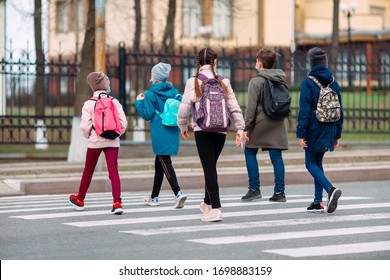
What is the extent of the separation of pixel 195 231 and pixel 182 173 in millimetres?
7628

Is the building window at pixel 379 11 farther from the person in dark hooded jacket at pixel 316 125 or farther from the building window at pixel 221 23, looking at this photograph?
the person in dark hooded jacket at pixel 316 125

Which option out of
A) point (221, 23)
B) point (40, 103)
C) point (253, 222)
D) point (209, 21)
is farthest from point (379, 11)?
point (253, 222)

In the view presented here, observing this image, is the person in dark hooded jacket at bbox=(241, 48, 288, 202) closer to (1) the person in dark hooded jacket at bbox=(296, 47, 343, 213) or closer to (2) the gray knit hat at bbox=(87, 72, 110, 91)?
(1) the person in dark hooded jacket at bbox=(296, 47, 343, 213)

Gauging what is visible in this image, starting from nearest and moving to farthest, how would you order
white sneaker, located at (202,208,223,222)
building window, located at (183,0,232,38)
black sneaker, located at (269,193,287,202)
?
white sneaker, located at (202,208,223,222), black sneaker, located at (269,193,287,202), building window, located at (183,0,232,38)

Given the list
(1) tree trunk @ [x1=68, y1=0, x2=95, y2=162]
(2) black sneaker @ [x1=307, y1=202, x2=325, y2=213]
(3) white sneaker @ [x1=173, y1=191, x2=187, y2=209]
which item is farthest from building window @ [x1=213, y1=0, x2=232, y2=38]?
(2) black sneaker @ [x1=307, y1=202, x2=325, y2=213]

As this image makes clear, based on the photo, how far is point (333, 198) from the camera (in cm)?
1261

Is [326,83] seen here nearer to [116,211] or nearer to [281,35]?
[116,211]

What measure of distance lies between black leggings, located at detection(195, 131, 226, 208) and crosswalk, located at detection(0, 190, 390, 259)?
33 centimetres

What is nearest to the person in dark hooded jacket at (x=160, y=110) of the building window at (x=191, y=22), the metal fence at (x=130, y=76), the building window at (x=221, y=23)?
the metal fence at (x=130, y=76)

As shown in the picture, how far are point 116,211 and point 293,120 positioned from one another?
656 inches

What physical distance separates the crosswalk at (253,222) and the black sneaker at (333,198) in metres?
0.08

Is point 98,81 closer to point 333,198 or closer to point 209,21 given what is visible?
point 333,198

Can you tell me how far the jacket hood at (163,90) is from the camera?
44.5ft

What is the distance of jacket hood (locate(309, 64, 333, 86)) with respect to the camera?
12633 mm
